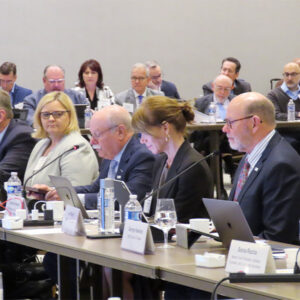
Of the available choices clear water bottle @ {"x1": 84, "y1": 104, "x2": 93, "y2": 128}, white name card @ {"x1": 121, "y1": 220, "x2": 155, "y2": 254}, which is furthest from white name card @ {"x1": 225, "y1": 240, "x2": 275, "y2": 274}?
clear water bottle @ {"x1": 84, "y1": 104, "x2": 93, "y2": 128}

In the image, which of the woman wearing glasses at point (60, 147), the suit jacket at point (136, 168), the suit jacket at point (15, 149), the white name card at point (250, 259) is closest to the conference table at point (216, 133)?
the suit jacket at point (15, 149)

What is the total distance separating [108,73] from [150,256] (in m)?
8.82

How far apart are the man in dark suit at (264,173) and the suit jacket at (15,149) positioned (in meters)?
2.20

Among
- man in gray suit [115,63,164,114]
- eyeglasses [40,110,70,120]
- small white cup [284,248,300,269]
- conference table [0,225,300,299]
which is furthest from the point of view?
man in gray suit [115,63,164,114]

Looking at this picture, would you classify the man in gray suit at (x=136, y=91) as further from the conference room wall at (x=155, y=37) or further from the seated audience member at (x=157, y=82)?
the conference room wall at (x=155, y=37)

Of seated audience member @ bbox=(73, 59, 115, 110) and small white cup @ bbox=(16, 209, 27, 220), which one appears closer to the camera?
small white cup @ bbox=(16, 209, 27, 220)

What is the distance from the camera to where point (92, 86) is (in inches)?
360

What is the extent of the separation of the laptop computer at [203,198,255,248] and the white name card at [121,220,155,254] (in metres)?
0.25

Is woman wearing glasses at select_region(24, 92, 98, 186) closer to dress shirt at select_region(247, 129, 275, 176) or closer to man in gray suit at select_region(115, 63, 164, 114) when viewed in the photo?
dress shirt at select_region(247, 129, 275, 176)

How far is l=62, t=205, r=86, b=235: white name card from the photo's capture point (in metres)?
3.29

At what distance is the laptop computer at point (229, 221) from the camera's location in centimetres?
263

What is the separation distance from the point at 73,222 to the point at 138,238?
582 mm

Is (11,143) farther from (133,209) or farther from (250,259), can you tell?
(250,259)

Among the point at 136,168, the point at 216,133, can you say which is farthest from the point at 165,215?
the point at 216,133
